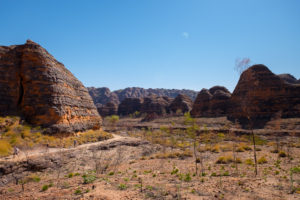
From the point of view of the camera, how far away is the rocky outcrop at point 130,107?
107 m

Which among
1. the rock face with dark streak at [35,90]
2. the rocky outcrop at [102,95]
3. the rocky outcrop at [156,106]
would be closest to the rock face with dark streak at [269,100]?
the rock face with dark streak at [35,90]

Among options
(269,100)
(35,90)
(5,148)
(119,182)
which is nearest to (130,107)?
(269,100)

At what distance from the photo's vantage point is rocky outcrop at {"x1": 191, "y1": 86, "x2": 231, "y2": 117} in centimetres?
6350

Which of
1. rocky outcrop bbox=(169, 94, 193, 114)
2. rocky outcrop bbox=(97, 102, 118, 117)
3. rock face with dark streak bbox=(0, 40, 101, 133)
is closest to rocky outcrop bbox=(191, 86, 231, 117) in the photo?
rocky outcrop bbox=(169, 94, 193, 114)

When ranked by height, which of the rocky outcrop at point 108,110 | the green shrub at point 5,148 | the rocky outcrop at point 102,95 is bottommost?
the green shrub at point 5,148

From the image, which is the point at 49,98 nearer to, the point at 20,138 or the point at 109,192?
the point at 20,138

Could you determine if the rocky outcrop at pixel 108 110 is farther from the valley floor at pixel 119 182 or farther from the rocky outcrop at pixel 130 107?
the valley floor at pixel 119 182

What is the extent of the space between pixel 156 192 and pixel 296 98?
56089 millimetres

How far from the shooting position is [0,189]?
30.4 ft

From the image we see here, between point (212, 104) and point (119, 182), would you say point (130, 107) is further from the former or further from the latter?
point (119, 182)

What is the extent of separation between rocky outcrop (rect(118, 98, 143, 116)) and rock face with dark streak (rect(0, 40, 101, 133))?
8741 cm

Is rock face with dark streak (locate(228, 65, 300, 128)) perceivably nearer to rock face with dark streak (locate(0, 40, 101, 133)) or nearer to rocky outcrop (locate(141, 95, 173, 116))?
rock face with dark streak (locate(0, 40, 101, 133))

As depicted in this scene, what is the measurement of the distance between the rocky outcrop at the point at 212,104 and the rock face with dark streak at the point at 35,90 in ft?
184

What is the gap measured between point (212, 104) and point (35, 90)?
63.7 metres
